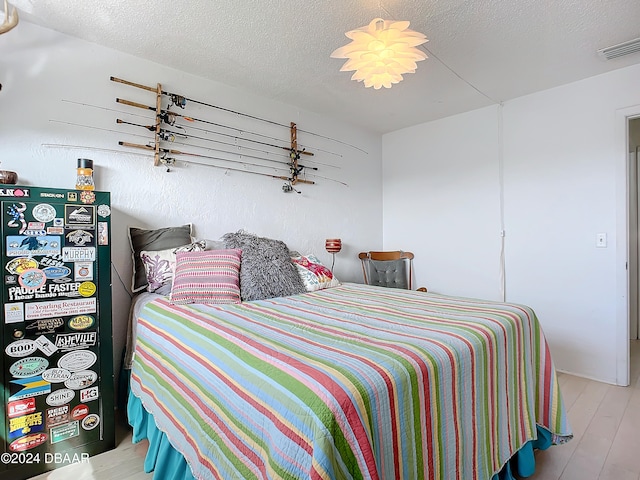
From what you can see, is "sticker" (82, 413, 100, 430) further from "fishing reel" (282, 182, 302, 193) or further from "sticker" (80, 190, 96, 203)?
"fishing reel" (282, 182, 302, 193)

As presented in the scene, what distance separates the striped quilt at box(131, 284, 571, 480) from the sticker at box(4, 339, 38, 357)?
462mm

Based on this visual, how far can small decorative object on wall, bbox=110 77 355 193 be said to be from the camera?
2445 millimetres

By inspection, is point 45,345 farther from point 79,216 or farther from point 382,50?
point 382,50

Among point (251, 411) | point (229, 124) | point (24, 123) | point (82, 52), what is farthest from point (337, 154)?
point (251, 411)

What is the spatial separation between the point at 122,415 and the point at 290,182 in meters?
2.23

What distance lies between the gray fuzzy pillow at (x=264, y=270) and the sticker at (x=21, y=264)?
3.39 ft

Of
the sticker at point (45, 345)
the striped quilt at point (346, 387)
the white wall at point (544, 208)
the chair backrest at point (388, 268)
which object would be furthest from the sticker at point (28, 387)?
the white wall at point (544, 208)

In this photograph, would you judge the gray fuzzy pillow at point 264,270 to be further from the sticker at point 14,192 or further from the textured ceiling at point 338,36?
the textured ceiling at point 338,36

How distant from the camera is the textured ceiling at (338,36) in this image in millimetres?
1869

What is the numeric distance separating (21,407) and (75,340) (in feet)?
1.15

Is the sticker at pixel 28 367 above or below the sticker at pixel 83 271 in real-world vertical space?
below

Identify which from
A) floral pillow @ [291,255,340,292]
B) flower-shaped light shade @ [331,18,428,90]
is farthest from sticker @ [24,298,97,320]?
flower-shaped light shade @ [331,18,428,90]

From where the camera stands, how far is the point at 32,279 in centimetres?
165

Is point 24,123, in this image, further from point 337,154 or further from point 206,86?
point 337,154
